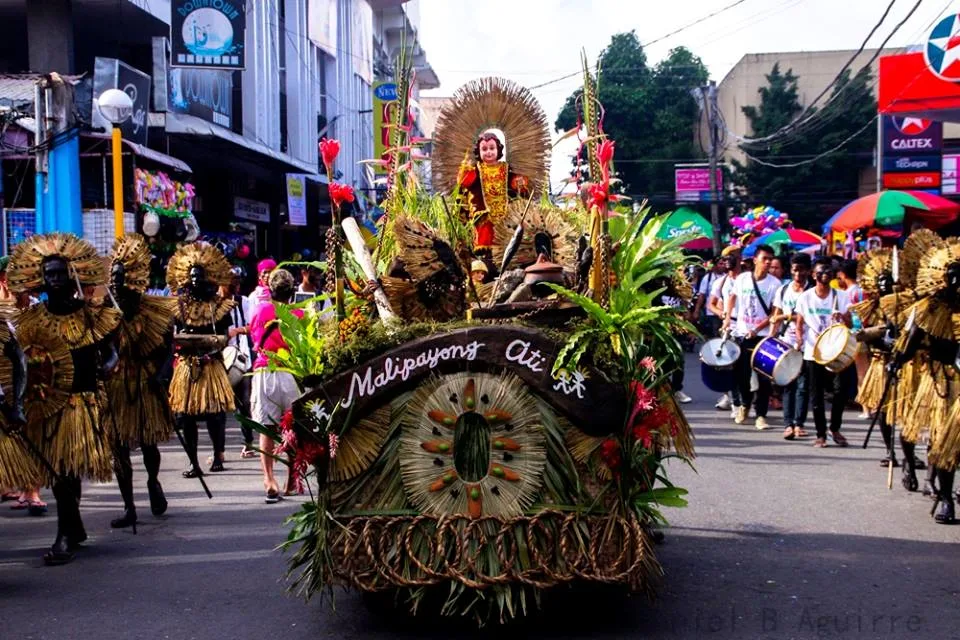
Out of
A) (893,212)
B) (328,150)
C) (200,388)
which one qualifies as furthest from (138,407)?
(893,212)

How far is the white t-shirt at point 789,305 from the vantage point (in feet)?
43.1

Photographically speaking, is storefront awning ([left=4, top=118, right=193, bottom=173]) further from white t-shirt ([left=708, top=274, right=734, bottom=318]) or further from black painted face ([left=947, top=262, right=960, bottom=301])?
black painted face ([left=947, top=262, right=960, bottom=301])

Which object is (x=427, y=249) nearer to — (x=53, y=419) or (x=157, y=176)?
(x=53, y=419)

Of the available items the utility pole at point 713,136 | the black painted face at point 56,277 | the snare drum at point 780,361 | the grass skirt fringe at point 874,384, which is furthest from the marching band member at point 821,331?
the utility pole at point 713,136

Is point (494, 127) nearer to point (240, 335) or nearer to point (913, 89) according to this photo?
point (240, 335)

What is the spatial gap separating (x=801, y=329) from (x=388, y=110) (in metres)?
6.45

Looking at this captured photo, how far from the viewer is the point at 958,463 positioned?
779 cm

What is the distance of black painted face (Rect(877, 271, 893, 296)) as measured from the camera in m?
9.73

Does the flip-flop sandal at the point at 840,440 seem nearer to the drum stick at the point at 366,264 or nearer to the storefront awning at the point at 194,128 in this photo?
the drum stick at the point at 366,264

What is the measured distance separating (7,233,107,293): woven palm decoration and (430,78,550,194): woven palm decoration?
243 centimetres

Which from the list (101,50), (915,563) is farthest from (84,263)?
(101,50)

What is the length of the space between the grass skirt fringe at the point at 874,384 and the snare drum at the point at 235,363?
6.18m

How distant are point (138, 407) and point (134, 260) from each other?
42.7 inches

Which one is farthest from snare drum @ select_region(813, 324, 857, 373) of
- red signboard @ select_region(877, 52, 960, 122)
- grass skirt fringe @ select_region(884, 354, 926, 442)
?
A: red signboard @ select_region(877, 52, 960, 122)
